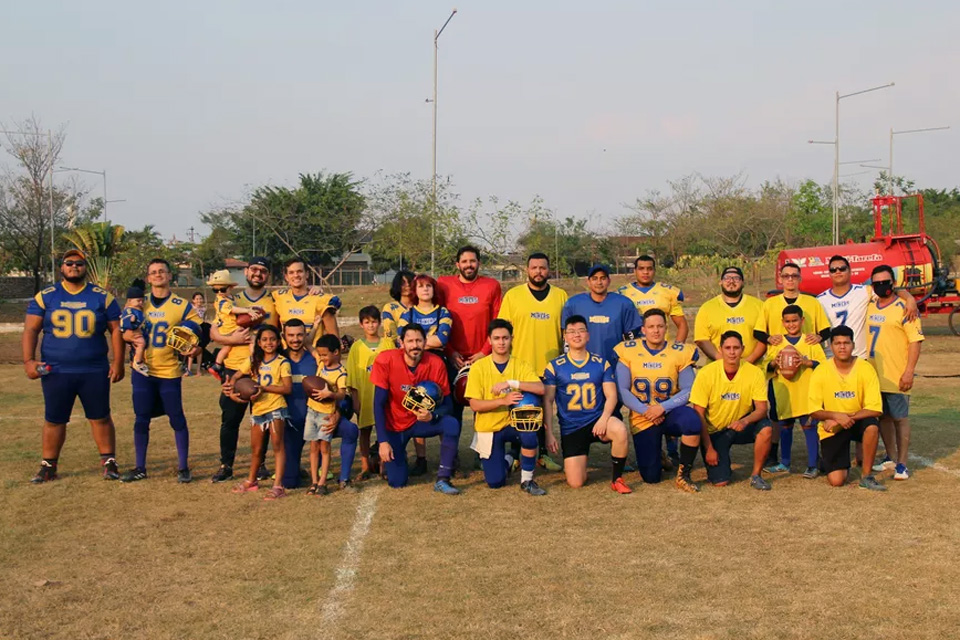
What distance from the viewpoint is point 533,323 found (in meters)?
8.29

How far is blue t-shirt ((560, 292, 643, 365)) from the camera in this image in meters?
8.32

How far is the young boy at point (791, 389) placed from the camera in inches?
316

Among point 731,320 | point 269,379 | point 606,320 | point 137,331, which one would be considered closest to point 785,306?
point 731,320

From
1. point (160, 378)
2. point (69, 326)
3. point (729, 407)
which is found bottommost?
point (729, 407)

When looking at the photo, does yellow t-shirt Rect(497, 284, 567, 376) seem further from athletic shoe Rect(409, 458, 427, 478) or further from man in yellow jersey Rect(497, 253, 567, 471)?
athletic shoe Rect(409, 458, 427, 478)

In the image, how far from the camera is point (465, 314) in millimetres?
8375

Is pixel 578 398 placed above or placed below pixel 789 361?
below

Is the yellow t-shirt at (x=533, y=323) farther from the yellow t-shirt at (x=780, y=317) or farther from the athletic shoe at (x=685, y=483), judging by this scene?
the yellow t-shirt at (x=780, y=317)

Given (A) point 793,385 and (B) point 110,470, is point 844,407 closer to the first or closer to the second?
(A) point 793,385

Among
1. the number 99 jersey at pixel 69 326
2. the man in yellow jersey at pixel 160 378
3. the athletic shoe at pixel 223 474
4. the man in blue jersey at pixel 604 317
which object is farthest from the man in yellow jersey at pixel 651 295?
the number 99 jersey at pixel 69 326

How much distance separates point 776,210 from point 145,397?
4288 cm

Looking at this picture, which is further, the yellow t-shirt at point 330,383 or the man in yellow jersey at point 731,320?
the man in yellow jersey at point 731,320

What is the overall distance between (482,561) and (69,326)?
4.65m

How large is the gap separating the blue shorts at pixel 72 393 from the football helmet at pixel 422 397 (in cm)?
287
